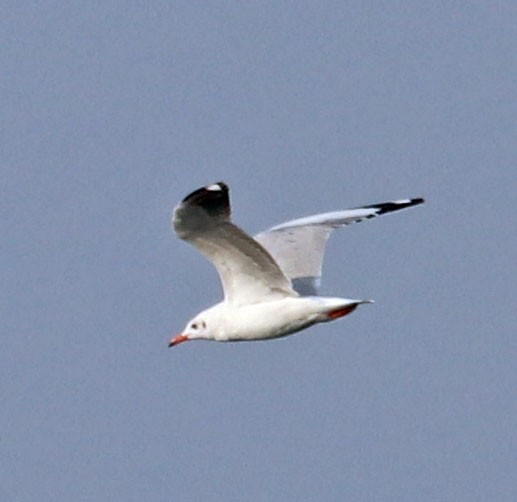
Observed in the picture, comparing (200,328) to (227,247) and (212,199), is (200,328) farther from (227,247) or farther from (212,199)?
(212,199)

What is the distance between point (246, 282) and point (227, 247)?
668 millimetres

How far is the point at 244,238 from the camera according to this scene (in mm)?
20906

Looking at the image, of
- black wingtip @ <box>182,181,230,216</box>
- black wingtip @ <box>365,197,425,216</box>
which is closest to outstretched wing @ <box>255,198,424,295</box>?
black wingtip @ <box>365,197,425,216</box>

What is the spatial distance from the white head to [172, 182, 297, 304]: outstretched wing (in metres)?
0.35

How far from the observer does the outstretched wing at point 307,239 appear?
23188 mm

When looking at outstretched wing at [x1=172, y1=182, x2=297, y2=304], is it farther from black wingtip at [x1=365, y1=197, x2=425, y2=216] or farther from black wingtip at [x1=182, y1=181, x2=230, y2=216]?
black wingtip at [x1=365, y1=197, x2=425, y2=216]

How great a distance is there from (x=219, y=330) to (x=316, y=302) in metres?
1.13

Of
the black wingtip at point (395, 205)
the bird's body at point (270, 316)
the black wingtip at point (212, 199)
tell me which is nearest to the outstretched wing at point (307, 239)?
the black wingtip at point (395, 205)

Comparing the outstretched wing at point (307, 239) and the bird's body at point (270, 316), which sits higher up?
the outstretched wing at point (307, 239)

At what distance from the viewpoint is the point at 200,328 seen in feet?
73.1

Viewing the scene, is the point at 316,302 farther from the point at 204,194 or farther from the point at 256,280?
the point at 204,194

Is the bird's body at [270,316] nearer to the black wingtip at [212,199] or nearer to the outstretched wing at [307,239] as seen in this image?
the outstretched wing at [307,239]

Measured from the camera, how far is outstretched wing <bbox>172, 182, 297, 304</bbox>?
2016cm

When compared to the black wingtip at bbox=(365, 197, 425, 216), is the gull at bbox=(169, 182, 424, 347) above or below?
below
